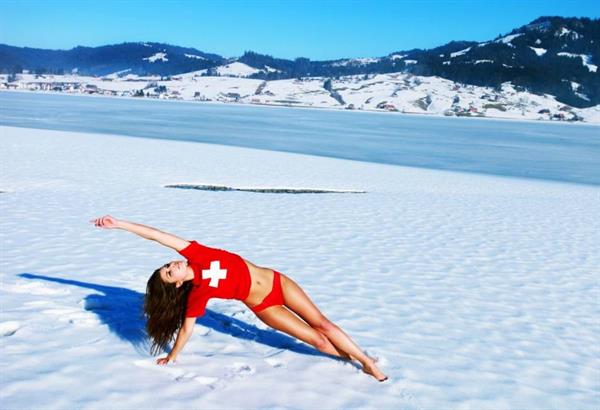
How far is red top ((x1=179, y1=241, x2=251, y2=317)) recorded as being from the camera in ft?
17.3

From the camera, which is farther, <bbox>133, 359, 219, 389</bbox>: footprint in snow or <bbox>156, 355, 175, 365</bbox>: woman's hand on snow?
<bbox>156, 355, 175, 365</bbox>: woman's hand on snow

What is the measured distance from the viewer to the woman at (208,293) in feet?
17.3

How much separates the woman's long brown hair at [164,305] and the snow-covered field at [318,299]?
1.40 feet

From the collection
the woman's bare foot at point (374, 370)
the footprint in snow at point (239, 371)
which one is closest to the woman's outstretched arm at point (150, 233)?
the footprint in snow at point (239, 371)

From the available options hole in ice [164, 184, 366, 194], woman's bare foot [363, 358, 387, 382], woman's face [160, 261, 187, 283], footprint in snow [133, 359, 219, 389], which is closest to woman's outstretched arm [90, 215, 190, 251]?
woman's face [160, 261, 187, 283]

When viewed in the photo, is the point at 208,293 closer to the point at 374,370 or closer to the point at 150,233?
the point at 150,233

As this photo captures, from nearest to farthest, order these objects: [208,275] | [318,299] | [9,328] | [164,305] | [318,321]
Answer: [208,275] → [164,305] → [318,321] → [9,328] → [318,299]

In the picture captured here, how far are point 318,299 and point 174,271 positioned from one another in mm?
3667

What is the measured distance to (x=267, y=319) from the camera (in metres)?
5.78

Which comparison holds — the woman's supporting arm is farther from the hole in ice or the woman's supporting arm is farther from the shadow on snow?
the hole in ice

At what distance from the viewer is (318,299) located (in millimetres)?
8453

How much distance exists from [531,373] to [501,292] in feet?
10.0

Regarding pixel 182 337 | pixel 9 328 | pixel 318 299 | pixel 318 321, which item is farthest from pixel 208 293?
pixel 318 299

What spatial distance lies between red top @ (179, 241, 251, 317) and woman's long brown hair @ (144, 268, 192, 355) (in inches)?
3.6
